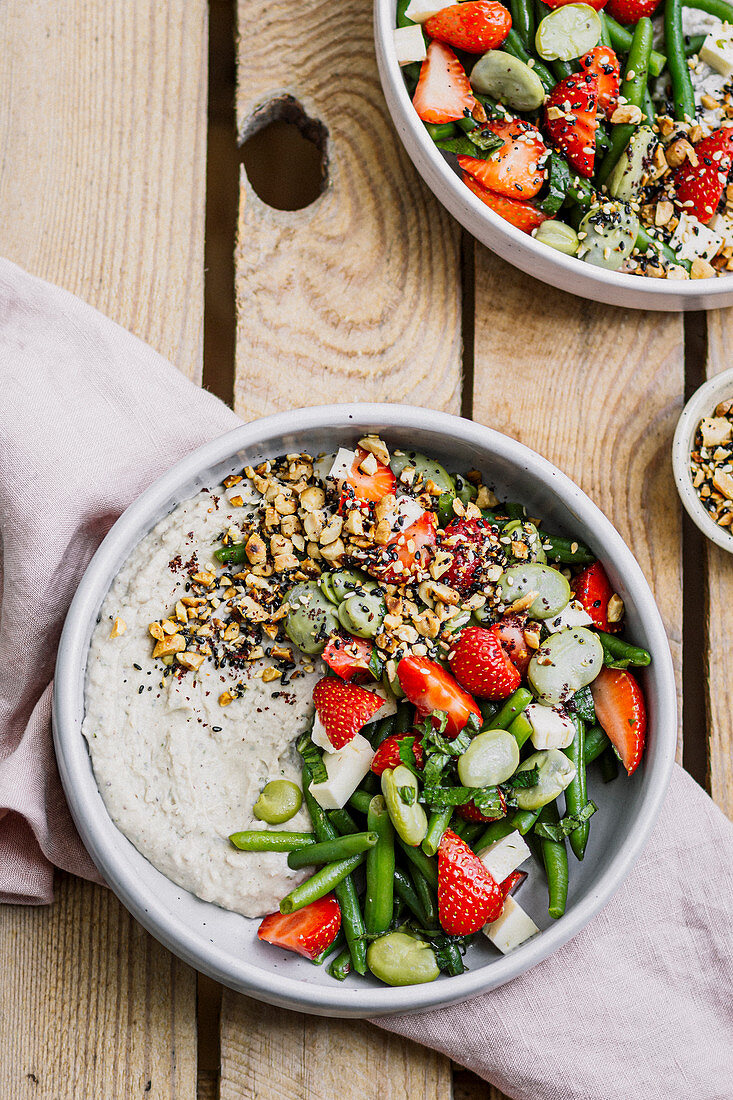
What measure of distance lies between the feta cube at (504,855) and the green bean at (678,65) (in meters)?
0.90

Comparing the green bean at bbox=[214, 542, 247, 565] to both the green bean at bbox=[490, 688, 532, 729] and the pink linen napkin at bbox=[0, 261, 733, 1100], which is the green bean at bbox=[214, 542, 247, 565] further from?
the green bean at bbox=[490, 688, 532, 729]

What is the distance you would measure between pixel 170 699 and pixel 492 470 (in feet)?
1.47

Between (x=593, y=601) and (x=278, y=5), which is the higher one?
(x=278, y=5)

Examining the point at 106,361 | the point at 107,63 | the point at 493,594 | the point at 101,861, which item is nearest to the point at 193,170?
the point at 107,63

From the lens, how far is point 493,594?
109 centimetres

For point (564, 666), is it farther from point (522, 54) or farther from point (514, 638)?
point (522, 54)

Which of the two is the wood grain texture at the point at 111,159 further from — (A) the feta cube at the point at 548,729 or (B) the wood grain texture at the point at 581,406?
(A) the feta cube at the point at 548,729

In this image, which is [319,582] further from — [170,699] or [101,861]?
[101,861]

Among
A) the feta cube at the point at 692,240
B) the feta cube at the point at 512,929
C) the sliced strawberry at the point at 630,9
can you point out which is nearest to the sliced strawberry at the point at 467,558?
the feta cube at the point at 512,929

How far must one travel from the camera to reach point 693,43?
1.25 meters

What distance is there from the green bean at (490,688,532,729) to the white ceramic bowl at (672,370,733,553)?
339mm

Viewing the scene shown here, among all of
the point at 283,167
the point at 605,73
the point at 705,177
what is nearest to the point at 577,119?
the point at 605,73

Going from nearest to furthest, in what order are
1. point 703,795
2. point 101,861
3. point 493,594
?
Result: point 101,861
point 493,594
point 703,795

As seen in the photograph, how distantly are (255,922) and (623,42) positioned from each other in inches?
44.9
